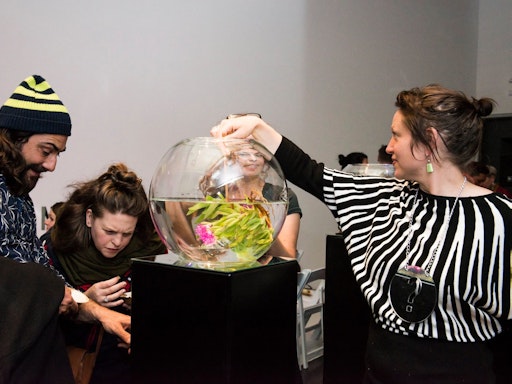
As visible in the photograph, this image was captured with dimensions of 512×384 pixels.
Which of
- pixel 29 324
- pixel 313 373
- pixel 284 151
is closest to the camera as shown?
pixel 29 324

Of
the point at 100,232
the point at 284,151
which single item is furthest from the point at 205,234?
the point at 100,232

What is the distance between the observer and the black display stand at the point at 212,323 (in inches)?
44.7

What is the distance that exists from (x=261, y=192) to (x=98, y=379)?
3.57 feet

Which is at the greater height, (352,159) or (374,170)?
(374,170)

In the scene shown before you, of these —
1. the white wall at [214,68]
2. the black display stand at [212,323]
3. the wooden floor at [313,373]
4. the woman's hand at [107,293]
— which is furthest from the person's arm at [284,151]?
the wooden floor at [313,373]

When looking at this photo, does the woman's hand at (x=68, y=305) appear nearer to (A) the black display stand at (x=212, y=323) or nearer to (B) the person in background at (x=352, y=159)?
(A) the black display stand at (x=212, y=323)

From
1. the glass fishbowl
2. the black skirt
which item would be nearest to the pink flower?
the glass fishbowl

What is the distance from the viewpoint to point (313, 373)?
12.4ft

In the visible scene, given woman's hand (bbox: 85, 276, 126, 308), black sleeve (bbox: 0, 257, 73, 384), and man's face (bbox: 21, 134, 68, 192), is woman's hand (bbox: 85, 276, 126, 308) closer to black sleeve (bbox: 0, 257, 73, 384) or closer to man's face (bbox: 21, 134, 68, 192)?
man's face (bbox: 21, 134, 68, 192)

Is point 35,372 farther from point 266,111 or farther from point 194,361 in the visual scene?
point 266,111

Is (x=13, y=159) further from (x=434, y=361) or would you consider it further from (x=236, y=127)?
(x=434, y=361)

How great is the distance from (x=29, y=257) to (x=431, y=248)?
1.11 meters

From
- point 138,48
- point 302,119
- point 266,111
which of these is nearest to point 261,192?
point 138,48

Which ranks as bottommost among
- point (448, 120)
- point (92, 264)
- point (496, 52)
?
point (92, 264)
